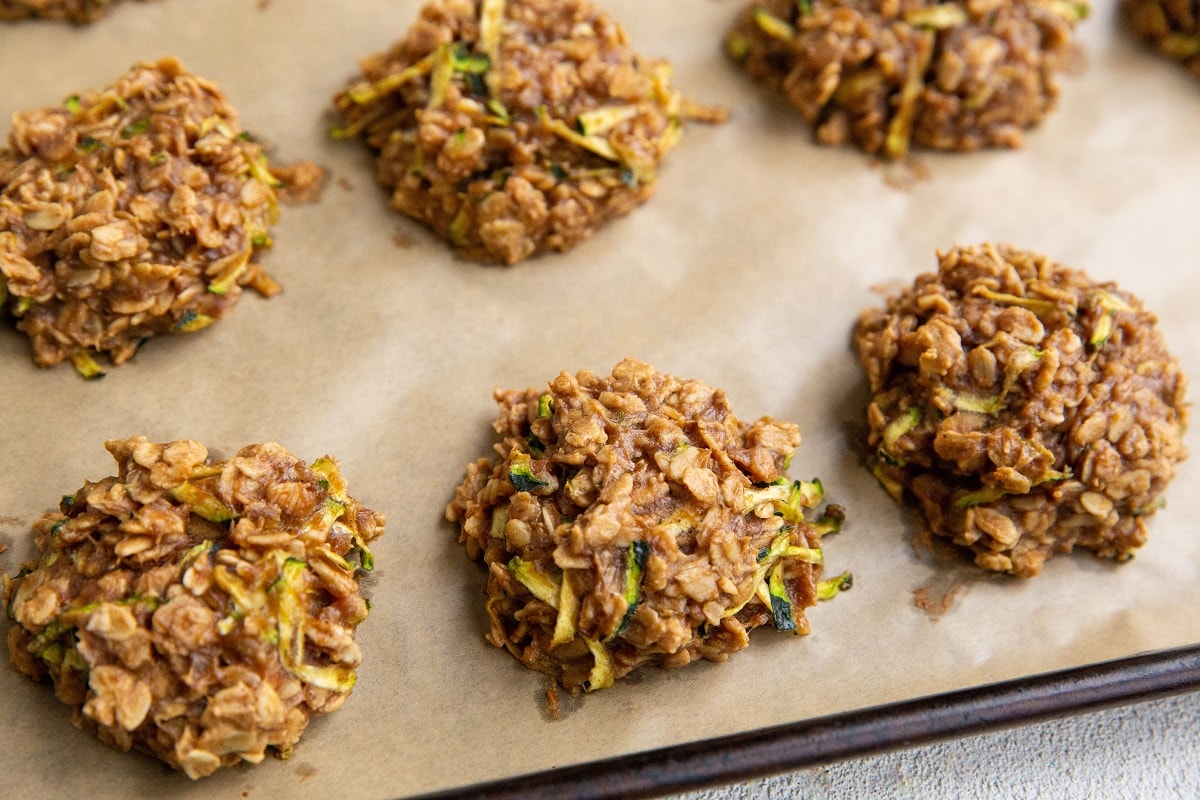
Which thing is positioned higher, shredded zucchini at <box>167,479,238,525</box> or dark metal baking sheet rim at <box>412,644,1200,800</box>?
dark metal baking sheet rim at <box>412,644,1200,800</box>

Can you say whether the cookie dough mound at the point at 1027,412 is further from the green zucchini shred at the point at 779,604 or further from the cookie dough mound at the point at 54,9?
the cookie dough mound at the point at 54,9

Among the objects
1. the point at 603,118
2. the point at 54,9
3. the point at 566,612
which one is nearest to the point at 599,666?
the point at 566,612

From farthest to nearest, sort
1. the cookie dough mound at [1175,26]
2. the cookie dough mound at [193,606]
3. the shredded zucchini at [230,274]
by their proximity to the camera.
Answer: the cookie dough mound at [1175,26] → the shredded zucchini at [230,274] → the cookie dough mound at [193,606]

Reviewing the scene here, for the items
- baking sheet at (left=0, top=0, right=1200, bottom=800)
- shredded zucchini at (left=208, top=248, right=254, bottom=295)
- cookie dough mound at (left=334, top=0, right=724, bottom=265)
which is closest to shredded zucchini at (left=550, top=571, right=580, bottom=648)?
baking sheet at (left=0, top=0, right=1200, bottom=800)

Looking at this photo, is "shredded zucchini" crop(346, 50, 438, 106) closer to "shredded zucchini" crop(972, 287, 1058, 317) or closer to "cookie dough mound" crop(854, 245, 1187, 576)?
"cookie dough mound" crop(854, 245, 1187, 576)

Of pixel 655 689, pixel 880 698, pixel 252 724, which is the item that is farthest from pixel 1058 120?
pixel 252 724

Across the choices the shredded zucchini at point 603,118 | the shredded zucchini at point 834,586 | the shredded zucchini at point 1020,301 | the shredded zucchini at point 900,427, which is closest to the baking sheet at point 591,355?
the shredded zucchini at point 834,586
